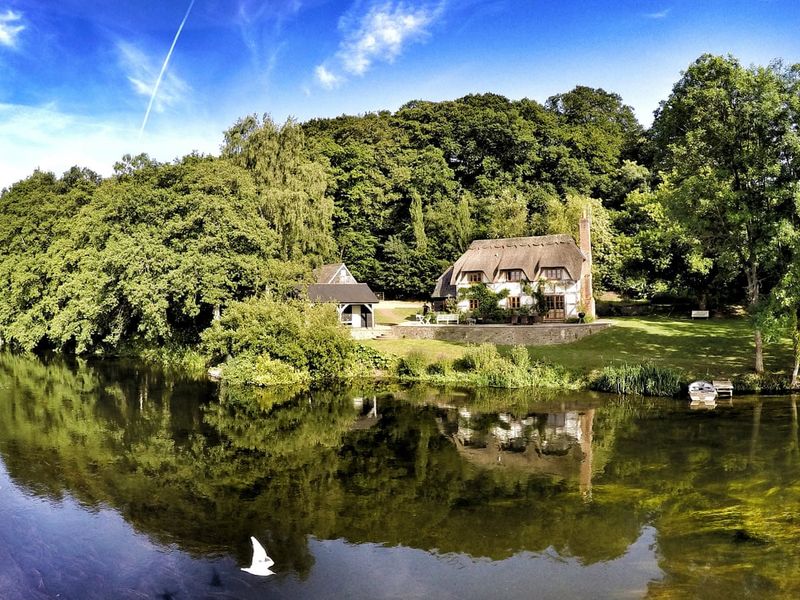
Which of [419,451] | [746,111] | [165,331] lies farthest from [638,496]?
[165,331]

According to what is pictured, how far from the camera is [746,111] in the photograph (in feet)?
90.4

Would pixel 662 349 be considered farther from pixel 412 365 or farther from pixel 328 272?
pixel 328 272

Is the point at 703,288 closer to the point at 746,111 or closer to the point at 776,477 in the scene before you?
the point at 746,111

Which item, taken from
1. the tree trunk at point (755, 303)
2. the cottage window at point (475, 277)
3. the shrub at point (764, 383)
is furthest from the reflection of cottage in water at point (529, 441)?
the cottage window at point (475, 277)

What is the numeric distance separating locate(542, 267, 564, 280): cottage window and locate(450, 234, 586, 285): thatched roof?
0.48m

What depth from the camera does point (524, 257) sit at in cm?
4972

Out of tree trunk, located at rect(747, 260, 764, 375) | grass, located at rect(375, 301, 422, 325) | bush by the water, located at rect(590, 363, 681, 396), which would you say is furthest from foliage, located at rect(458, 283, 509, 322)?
tree trunk, located at rect(747, 260, 764, 375)

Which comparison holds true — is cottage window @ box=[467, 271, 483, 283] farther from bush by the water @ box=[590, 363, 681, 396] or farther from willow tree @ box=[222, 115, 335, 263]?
bush by the water @ box=[590, 363, 681, 396]

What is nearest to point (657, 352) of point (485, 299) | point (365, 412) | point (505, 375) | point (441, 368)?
point (505, 375)

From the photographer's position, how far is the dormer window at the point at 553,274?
159 ft

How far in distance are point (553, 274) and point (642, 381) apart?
20104 mm

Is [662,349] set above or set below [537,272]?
below

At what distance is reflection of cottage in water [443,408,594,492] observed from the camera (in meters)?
19.0

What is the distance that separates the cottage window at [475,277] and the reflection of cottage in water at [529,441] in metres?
25.1
